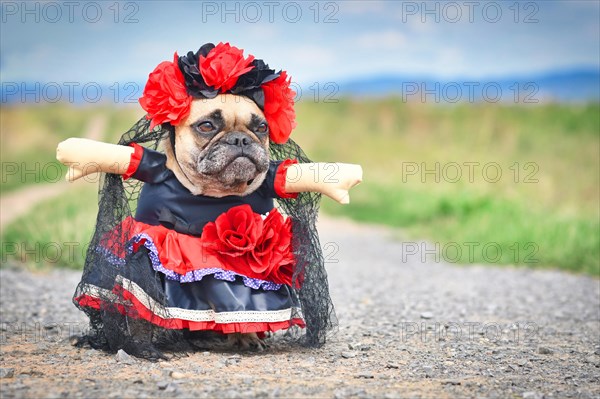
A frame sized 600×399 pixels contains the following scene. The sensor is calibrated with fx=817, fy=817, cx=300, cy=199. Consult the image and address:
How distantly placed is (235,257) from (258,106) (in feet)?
3.18

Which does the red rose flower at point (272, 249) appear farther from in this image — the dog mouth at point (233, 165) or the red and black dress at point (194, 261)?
the dog mouth at point (233, 165)

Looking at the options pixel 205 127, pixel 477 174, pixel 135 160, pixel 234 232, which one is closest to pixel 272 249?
pixel 234 232

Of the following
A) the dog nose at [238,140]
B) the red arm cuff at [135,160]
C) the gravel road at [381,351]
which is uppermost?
the dog nose at [238,140]

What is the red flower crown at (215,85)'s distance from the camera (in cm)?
498

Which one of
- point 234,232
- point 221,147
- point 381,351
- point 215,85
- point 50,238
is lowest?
point 381,351

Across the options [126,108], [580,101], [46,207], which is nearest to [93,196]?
[46,207]

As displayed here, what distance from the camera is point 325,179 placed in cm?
502

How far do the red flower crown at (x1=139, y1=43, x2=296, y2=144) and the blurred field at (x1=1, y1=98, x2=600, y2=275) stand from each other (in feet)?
15.0

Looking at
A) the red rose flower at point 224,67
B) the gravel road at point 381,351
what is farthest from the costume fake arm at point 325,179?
the gravel road at point 381,351

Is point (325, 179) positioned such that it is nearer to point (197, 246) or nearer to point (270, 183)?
point (270, 183)

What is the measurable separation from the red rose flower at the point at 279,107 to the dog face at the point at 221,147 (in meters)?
0.09

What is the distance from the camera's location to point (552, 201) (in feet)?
47.8

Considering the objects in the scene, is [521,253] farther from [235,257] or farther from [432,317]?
[235,257]

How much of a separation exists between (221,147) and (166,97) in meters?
0.48
